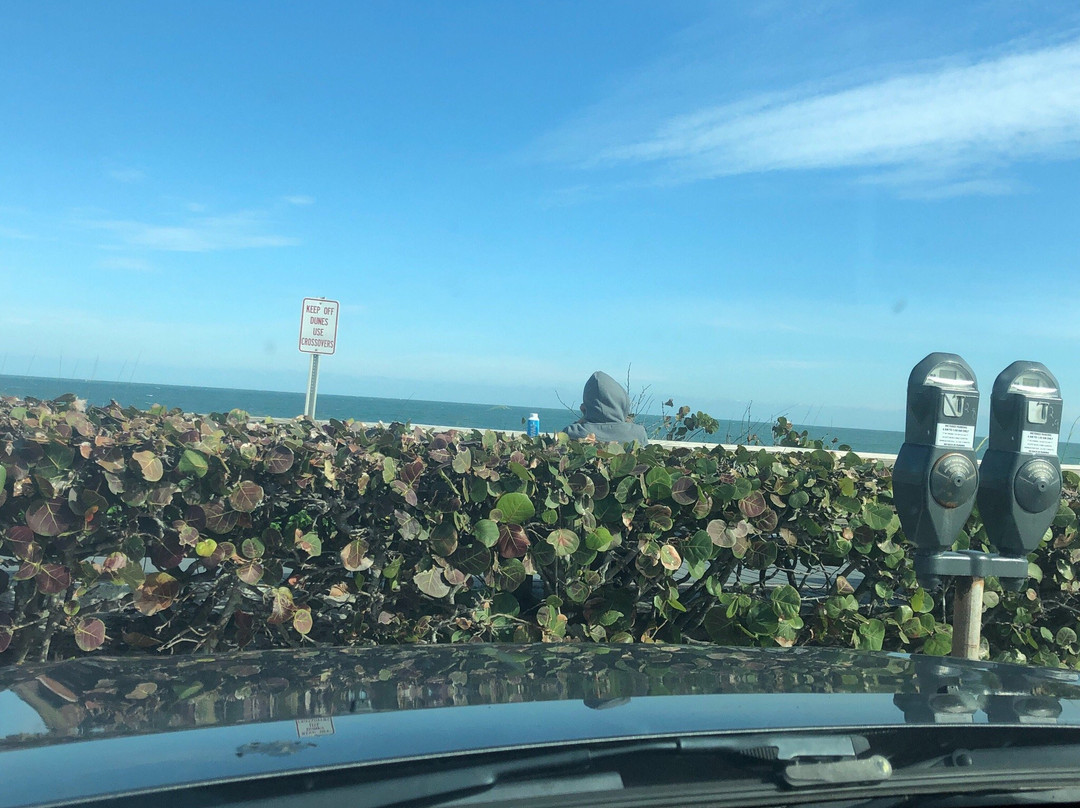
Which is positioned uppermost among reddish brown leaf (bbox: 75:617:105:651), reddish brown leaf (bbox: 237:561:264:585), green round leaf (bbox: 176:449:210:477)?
green round leaf (bbox: 176:449:210:477)

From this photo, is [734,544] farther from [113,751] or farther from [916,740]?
[113,751]

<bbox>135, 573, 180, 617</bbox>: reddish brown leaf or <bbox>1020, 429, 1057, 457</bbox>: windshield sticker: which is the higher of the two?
<bbox>1020, 429, 1057, 457</bbox>: windshield sticker

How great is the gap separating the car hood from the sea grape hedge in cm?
107

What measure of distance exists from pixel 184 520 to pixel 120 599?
467mm

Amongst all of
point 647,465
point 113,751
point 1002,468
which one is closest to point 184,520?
point 647,465

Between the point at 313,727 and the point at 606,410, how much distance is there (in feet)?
14.4

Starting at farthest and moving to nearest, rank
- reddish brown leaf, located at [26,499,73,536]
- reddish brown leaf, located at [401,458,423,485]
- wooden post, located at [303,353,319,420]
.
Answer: wooden post, located at [303,353,319,420] < reddish brown leaf, located at [401,458,423,485] < reddish brown leaf, located at [26,499,73,536]

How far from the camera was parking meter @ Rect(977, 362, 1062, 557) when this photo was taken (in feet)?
9.64

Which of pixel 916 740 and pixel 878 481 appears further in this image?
pixel 878 481

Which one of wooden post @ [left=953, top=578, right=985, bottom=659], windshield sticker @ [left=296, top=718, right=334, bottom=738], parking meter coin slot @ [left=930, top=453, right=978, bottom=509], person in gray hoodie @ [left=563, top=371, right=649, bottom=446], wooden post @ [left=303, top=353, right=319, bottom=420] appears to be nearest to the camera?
windshield sticker @ [left=296, top=718, right=334, bottom=738]

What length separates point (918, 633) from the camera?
3.91 metres

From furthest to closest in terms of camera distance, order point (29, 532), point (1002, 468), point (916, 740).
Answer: point (29, 532) < point (1002, 468) < point (916, 740)

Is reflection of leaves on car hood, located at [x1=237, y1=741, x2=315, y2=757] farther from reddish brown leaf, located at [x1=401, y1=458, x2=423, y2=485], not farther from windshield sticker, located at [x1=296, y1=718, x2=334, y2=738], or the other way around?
reddish brown leaf, located at [x1=401, y1=458, x2=423, y2=485]

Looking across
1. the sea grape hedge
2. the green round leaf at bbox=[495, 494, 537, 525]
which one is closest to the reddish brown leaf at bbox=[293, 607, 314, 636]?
the sea grape hedge
